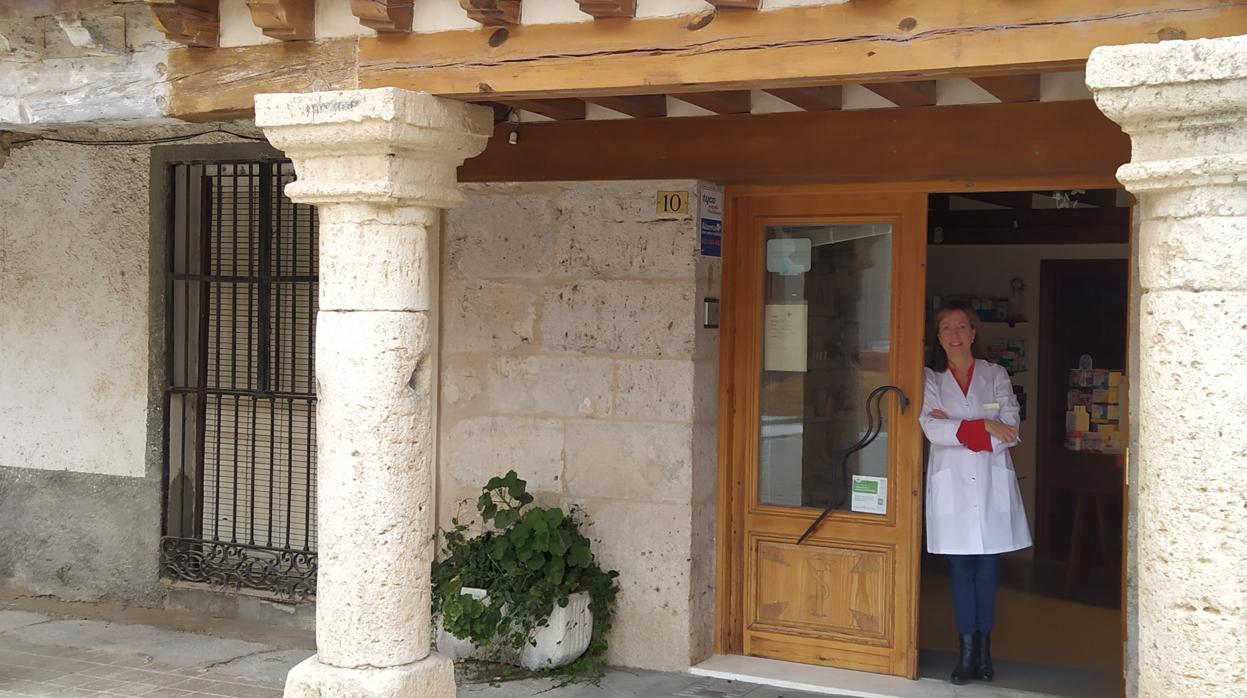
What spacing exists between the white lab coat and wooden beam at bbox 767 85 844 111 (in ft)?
4.28

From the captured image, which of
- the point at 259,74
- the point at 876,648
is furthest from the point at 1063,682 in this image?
the point at 259,74

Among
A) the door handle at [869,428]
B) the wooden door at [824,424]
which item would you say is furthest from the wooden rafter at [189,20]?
the door handle at [869,428]

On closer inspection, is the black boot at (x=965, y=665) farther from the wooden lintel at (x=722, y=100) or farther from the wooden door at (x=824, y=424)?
the wooden lintel at (x=722, y=100)

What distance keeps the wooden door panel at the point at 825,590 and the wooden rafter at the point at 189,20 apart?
126 inches

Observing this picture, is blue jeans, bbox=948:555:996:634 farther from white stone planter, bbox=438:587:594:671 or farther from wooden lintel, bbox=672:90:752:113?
wooden lintel, bbox=672:90:752:113

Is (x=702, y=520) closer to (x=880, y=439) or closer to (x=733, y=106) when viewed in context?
(x=880, y=439)

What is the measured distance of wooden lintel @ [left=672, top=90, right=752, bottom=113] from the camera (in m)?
5.33

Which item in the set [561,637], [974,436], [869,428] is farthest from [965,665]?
[561,637]

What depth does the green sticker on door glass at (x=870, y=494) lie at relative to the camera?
6.00m

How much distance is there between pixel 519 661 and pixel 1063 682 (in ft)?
7.84

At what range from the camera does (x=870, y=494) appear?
6.03m

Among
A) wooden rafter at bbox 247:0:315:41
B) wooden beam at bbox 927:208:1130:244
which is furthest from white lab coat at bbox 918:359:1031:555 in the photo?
wooden rafter at bbox 247:0:315:41

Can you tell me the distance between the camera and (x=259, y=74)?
5020 mm

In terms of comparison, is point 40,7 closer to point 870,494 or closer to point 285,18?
point 285,18
